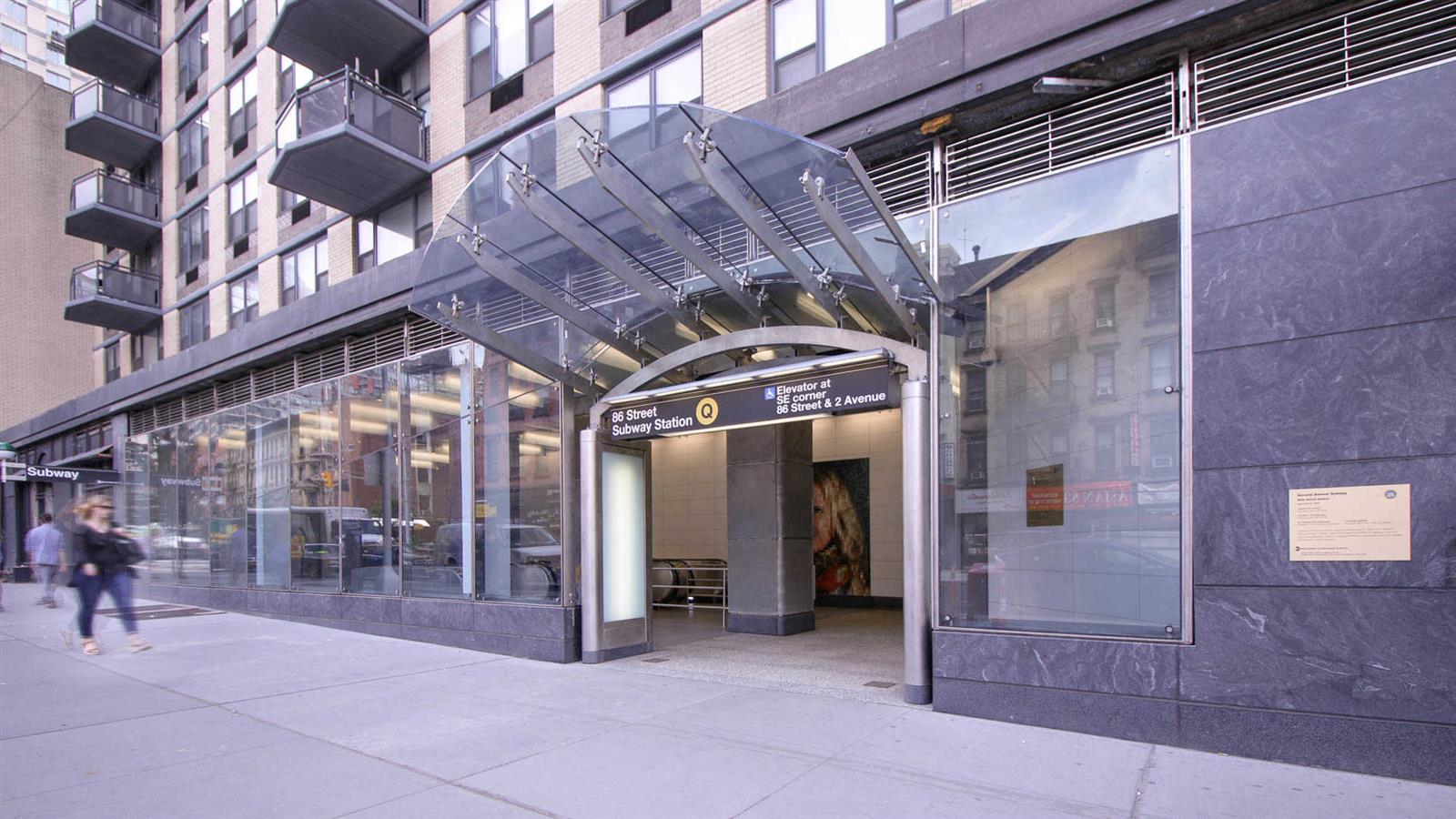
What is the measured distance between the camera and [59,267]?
33812 mm

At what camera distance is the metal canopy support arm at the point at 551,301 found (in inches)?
324

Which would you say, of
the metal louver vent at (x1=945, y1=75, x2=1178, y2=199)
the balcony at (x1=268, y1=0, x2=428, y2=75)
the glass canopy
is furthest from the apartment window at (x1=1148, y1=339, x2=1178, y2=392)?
the balcony at (x1=268, y1=0, x2=428, y2=75)

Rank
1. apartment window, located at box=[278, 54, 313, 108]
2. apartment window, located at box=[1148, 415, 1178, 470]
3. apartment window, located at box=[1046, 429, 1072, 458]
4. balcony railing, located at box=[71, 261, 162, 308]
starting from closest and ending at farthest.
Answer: apartment window, located at box=[1148, 415, 1178, 470], apartment window, located at box=[1046, 429, 1072, 458], apartment window, located at box=[278, 54, 313, 108], balcony railing, located at box=[71, 261, 162, 308]

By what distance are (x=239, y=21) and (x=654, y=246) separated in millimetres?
17013

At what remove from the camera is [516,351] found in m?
9.34

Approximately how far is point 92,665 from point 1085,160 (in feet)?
36.8

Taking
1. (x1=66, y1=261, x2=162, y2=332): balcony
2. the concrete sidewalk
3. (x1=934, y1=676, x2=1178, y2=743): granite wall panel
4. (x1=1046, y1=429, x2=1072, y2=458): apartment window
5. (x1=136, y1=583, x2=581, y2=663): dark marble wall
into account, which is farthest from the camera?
(x1=66, y1=261, x2=162, y2=332): balcony

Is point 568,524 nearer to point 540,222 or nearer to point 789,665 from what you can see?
point 789,665

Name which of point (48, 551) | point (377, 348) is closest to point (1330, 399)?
point (377, 348)

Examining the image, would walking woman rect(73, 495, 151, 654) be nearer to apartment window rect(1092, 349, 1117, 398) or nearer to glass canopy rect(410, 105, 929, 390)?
glass canopy rect(410, 105, 929, 390)

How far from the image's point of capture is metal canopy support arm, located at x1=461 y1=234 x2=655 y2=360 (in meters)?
8.22

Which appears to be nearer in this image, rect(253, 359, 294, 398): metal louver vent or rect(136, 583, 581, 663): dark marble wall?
rect(136, 583, 581, 663): dark marble wall

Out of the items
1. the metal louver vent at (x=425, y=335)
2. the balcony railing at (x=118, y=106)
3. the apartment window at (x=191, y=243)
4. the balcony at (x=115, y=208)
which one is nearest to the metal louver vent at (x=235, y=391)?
the apartment window at (x=191, y=243)

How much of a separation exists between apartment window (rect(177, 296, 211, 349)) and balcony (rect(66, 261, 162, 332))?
164 cm
